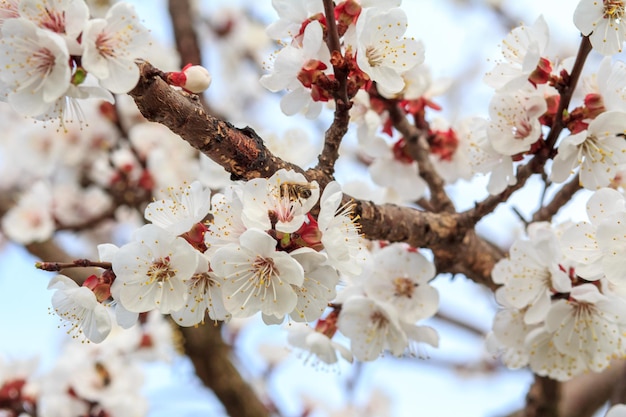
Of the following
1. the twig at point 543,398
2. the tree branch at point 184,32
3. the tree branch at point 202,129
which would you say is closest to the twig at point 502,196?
the tree branch at point 202,129

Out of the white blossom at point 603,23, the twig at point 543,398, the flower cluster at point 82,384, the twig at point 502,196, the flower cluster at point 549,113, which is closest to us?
the white blossom at point 603,23

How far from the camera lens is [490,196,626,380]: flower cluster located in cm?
122

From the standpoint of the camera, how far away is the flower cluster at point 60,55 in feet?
3.07

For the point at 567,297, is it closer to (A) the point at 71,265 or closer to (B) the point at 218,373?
(A) the point at 71,265

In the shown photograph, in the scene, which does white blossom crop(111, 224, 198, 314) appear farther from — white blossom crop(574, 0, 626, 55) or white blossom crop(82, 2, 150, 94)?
white blossom crop(574, 0, 626, 55)

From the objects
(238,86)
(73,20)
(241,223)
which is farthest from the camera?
(238,86)

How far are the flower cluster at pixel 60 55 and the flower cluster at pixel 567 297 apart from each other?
85 cm

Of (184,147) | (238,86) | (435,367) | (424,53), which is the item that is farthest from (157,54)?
(424,53)

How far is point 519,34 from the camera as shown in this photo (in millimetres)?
1356

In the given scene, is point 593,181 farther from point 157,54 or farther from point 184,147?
point 157,54

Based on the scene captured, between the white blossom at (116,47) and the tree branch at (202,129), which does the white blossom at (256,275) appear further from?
the white blossom at (116,47)

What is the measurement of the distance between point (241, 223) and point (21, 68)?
1.33ft

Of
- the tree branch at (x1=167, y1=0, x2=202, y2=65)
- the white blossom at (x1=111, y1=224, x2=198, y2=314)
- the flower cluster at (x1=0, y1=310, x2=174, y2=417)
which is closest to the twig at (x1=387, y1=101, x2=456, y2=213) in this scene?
the white blossom at (x1=111, y1=224, x2=198, y2=314)

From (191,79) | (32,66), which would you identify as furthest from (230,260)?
(32,66)
